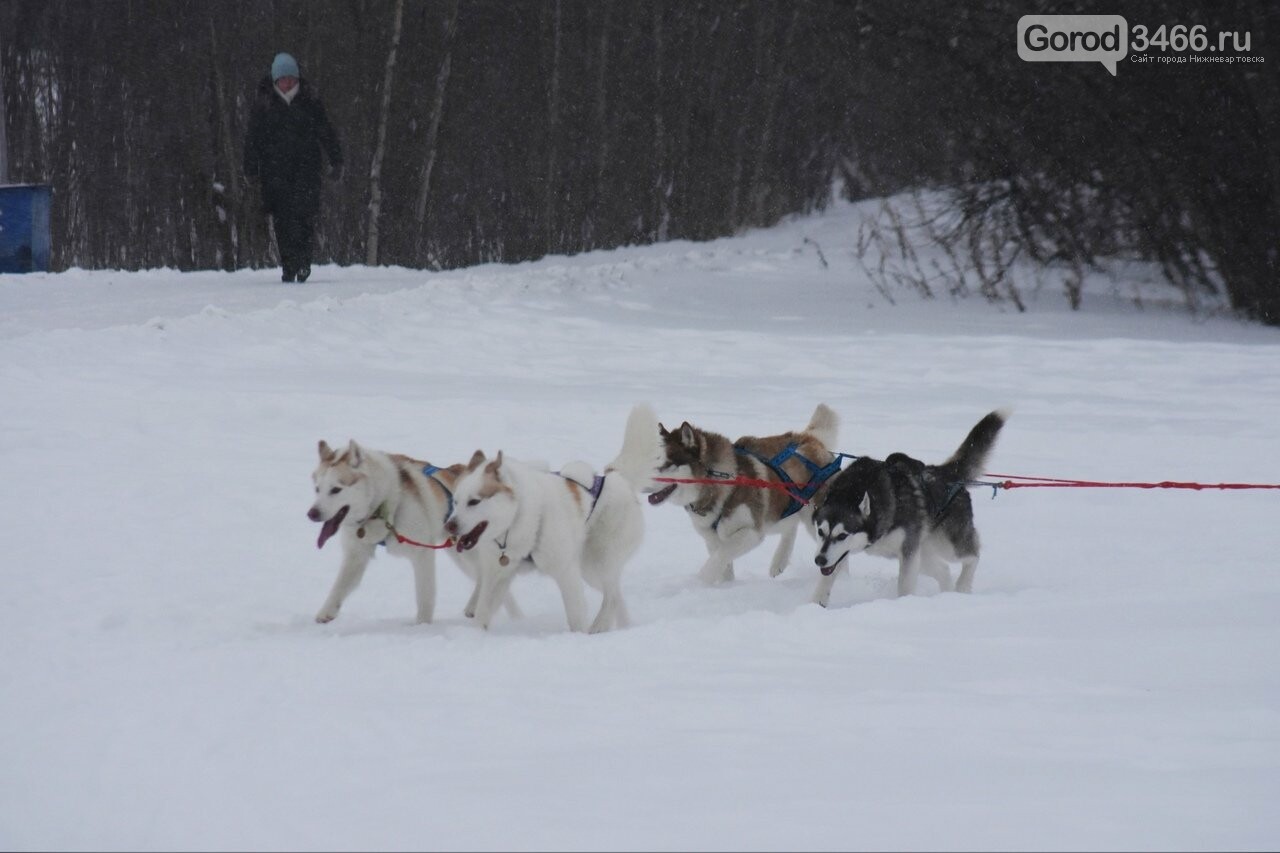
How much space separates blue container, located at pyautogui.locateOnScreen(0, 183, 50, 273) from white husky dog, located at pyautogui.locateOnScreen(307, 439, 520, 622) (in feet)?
35.3

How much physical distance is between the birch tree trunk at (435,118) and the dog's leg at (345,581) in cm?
1574

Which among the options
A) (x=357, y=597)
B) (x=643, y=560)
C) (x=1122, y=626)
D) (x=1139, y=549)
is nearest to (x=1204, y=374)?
(x=1139, y=549)

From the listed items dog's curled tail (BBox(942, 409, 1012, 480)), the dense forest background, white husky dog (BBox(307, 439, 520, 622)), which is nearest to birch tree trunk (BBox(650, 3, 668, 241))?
the dense forest background

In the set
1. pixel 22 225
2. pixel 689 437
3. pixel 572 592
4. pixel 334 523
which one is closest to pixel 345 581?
pixel 334 523

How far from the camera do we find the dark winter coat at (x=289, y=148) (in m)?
12.1

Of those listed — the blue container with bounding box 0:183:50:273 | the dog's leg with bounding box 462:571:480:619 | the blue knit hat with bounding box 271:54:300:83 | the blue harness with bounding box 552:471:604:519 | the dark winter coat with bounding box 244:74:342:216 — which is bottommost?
the dog's leg with bounding box 462:571:480:619

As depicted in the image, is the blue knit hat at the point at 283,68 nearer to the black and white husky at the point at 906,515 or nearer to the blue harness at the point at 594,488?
the black and white husky at the point at 906,515

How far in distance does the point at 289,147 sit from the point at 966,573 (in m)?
8.97

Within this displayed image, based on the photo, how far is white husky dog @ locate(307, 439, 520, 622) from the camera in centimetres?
431

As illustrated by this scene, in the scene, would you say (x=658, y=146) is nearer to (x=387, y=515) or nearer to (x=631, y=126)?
(x=631, y=126)

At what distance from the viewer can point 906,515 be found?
488cm

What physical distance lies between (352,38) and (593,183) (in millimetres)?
4843

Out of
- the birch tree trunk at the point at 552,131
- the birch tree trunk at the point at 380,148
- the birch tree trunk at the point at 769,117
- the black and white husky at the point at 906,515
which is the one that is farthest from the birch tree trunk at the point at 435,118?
the black and white husky at the point at 906,515

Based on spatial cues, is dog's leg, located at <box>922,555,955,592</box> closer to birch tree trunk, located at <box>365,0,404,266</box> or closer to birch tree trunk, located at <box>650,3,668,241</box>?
birch tree trunk, located at <box>365,0,404,266</box>
